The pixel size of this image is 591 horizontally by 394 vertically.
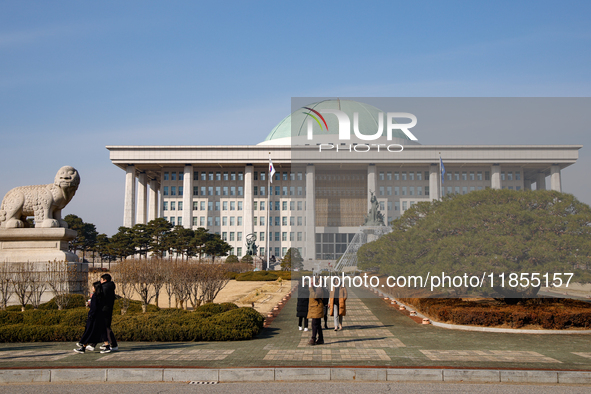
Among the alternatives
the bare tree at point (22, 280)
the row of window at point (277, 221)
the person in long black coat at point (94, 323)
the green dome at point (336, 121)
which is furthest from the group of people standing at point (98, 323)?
the row of window at point (277, 221)

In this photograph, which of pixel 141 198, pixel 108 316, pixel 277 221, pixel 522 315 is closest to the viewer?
pixel 108 316

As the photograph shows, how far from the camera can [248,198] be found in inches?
4001

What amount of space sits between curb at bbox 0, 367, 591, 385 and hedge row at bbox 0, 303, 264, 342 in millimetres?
4413

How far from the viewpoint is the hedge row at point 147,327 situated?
13.6m

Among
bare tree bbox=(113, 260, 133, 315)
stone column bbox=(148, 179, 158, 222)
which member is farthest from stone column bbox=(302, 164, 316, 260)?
bare tree bbox=(113, 260, 133, 315)

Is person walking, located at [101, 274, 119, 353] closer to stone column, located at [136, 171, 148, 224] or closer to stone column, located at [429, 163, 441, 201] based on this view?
stone column, located at [429, 163, 441, 201]

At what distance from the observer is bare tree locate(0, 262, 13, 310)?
62.2 feet

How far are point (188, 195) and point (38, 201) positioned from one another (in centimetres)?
8111

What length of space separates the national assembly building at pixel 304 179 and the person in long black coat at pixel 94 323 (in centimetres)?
6729

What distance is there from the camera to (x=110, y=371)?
9.36 meters

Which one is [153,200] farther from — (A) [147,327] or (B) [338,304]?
(A) [147,327]

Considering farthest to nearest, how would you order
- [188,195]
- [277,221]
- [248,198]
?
1. [277,221]
2. [248,198]
3. [188,195]

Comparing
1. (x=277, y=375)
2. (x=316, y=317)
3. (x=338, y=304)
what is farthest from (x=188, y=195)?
(x=277, y=375)

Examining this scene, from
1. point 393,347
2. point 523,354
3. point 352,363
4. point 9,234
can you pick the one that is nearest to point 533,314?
point 523,354
